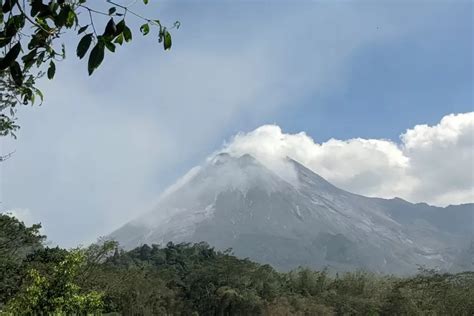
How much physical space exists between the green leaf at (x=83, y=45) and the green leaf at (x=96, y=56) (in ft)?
0.12

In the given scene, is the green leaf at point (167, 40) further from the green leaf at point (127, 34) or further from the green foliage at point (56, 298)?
the green foliage at point (56, 298)

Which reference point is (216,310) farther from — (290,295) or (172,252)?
(172,252)

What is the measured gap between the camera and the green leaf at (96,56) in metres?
1.96

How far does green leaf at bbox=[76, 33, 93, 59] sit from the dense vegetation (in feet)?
75.8

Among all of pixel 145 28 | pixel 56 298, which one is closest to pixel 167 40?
pixel 145 28

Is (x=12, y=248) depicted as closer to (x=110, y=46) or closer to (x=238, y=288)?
(x=238, y=288)

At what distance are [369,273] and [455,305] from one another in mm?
10932

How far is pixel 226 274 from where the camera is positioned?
121 ft

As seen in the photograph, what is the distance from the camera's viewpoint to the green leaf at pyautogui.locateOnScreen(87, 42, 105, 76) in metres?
1.96

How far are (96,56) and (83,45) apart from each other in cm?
7

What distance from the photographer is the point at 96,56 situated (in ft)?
6.44

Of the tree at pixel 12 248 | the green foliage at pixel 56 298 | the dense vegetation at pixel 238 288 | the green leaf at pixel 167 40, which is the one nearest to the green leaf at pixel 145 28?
the green leaf at pixel 167 40

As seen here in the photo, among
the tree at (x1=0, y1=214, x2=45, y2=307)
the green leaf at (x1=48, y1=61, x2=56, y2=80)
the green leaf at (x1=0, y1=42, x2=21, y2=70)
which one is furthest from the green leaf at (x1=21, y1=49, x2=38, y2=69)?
the tree at (x1=0, y1=214, x2=45, y2=307)

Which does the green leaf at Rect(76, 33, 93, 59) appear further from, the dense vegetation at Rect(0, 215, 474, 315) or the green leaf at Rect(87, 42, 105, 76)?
the dense vegetation at Rect(0, 215, 474, 315)
